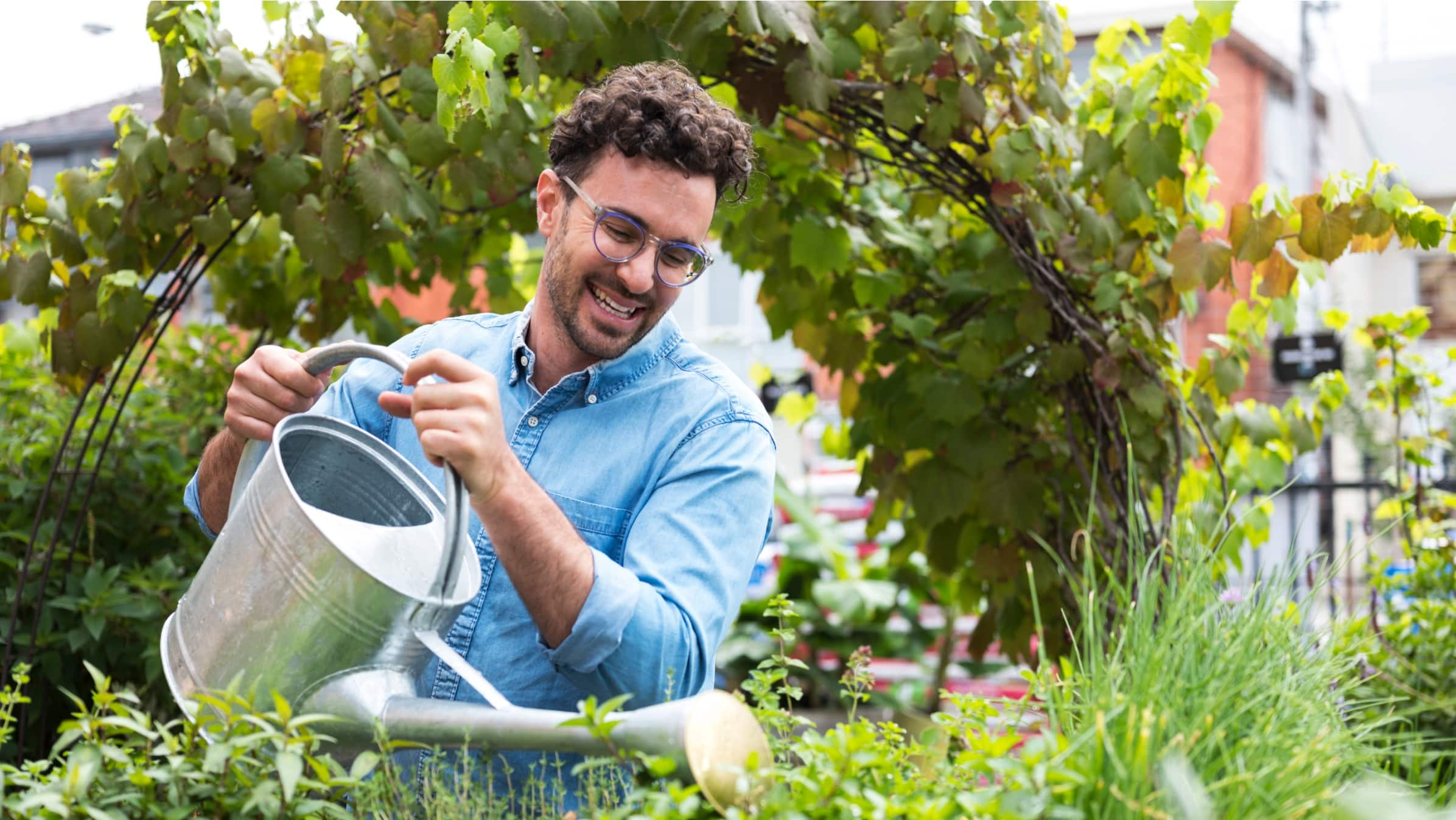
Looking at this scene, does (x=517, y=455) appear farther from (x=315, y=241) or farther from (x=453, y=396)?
(x=315, y=241)

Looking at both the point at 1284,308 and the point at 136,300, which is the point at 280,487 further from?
the point at 1284,308

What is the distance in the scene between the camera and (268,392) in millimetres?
1345

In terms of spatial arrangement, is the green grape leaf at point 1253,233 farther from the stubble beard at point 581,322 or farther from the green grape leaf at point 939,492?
the stubble beard at point 581,322

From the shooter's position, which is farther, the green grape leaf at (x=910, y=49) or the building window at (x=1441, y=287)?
the building window at (x=1441, y=287)

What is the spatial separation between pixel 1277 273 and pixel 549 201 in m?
1.69

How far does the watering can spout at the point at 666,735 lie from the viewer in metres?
0.93

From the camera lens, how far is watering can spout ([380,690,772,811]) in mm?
929

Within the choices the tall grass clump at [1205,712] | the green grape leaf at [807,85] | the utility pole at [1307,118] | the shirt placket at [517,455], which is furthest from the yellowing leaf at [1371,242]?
the utility pole at [1307,118]

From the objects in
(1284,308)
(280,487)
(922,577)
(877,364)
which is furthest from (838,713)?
(280,487)

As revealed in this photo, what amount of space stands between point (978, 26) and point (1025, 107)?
0.97 feet

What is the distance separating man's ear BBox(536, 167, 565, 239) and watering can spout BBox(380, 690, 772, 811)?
75 centimetres

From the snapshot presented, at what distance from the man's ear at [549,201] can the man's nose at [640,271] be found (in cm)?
16

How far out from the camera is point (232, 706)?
1131 mm

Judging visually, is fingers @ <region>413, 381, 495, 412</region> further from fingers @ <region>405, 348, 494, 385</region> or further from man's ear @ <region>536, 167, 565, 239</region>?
man's ear @ <region>536, 167, 565, 239</region>
